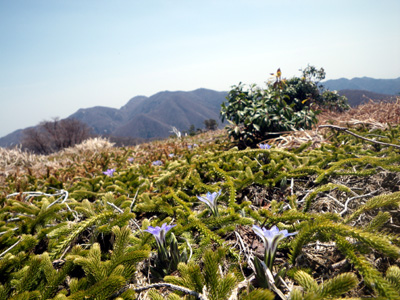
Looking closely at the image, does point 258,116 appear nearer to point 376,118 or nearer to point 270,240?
point 376,118

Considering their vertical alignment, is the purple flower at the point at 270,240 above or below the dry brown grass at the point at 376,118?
below

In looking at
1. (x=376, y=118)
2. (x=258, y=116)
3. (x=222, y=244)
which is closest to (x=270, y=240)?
(x=222, y=244)

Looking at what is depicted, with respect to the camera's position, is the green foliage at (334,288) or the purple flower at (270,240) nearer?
the green foliage at (334,288)

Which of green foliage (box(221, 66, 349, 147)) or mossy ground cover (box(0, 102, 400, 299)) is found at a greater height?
green foliage (box(221, 66, 349, 147))

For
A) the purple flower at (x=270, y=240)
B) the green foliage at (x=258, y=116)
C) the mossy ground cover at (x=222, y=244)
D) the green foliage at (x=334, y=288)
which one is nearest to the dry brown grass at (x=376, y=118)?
the green foliage at (x=258, y=116)

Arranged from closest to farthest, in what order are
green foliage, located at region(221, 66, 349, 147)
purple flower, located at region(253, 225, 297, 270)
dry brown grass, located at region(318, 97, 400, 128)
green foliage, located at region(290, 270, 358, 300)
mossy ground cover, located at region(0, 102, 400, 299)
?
green foliage, located at region(290, 270, 358, 300), mossy ground cover, located at region(0, 102, 400, 299), purple flower, located at region(253, 225, 297, 270), dry brown grass, located at region(318, 97, 400, 128), green foliage, located at region(221, 66, 349, 147)

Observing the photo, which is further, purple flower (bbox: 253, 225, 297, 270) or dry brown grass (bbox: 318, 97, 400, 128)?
dry brown grass (bbox: 318, 97, 400, 128)

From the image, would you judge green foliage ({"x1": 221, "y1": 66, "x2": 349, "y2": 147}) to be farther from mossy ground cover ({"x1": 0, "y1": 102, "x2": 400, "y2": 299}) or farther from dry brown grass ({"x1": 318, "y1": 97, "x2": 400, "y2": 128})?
mossy ground cover ({"x1": 0, "y1": 102, "x2": 400, "y2": 299})

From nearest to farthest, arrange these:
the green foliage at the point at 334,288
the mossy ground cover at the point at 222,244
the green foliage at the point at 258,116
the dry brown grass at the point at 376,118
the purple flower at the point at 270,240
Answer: the green foliage at the point at 334,288 → the mossy ground cover at the point at 222,244 → the purple flower at the point at 270,240 → the dry brown grass at the point at 376,118 → the green foliage at the point at 258,116

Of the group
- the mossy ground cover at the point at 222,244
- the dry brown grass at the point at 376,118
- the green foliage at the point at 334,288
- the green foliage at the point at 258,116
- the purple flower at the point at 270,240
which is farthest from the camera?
the green foliage at the point at 258,116

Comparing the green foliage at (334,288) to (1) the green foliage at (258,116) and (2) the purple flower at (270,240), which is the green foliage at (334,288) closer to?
(2) the purple flower at (270,240)

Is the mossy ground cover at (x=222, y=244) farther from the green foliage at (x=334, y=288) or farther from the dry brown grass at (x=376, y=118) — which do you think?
the dry brown grass at (x=376, y=118)

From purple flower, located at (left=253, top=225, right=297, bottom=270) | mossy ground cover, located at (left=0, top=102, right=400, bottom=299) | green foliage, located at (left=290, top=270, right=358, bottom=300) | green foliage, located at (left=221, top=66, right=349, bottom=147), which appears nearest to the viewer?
green foliage, located at (left=290, top=270, right=358, bottom=300)

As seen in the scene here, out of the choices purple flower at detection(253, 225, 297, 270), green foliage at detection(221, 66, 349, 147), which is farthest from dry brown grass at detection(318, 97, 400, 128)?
purple flower at detection(253, 225, 297, 270)
